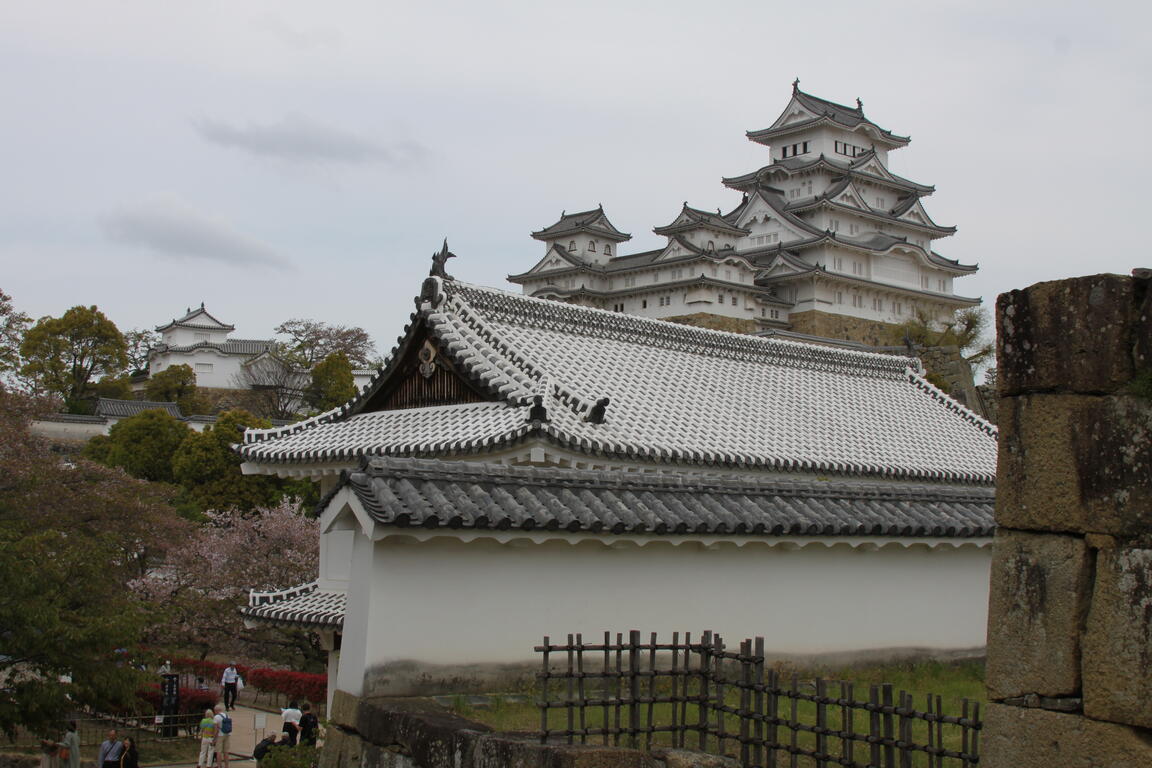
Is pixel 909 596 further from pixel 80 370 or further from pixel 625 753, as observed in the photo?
pixel 80 370

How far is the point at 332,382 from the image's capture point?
5569 cm

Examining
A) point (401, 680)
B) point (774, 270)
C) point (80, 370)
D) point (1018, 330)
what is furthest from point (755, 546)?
point (80, 370)

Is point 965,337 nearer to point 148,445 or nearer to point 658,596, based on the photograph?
point 148,445

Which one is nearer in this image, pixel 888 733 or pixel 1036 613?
pixel 1036 613

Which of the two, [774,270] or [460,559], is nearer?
[460,559]

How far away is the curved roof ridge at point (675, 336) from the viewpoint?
61.8ft

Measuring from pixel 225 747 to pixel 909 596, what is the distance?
12.8m

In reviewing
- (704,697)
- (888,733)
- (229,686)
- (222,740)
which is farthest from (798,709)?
(229,686)

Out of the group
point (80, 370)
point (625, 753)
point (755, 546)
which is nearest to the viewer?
point (625, 753)

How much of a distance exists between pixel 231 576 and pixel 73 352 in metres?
39.7

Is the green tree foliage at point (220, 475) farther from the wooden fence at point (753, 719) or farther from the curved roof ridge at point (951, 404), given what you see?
the wooden fence at point (753, 719)

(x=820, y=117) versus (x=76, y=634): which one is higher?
(x=820, y=117)

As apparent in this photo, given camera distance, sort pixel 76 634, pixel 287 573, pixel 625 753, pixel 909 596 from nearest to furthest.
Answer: pixel 625 753 → pixel 909 596 → pixel 76 634 → pixel 287 573

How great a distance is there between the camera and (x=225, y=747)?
61.2 feet
